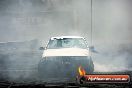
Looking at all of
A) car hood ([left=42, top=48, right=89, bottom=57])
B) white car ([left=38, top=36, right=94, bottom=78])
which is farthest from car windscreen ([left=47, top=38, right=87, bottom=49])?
white car ([left=38, top=36, right=94, bottom=78])

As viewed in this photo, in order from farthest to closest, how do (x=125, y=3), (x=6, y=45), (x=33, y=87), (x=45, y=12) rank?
1. (x=45, y=12)
2. (x=125, y=3)
3. (x=6, y=45)
4. (x=33, y=87)

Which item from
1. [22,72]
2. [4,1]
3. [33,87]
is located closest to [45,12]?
[4,1]

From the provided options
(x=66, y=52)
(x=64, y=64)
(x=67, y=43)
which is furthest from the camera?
(x=67, y=43)

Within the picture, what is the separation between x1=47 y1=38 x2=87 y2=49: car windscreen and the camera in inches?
455

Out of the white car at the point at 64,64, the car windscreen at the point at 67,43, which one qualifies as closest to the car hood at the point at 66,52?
the white car at the point at 64,64

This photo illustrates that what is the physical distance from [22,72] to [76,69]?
2.66 metres

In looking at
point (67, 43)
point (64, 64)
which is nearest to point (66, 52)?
point (64, 64)

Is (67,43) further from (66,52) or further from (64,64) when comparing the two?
(64,64)

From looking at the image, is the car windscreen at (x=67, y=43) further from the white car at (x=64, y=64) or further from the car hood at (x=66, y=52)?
the white car at (x=64, y=64)

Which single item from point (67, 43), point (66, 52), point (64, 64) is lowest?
point (64, 64)

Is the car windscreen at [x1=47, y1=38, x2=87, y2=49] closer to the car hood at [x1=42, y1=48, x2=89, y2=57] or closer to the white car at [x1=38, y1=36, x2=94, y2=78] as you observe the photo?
the car hood at [x1=42, y1=48, x2=89, y2=57]

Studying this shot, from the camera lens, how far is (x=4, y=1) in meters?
34.7

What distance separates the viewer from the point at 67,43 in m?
11.8

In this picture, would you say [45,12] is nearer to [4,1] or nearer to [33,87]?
[4,1]
